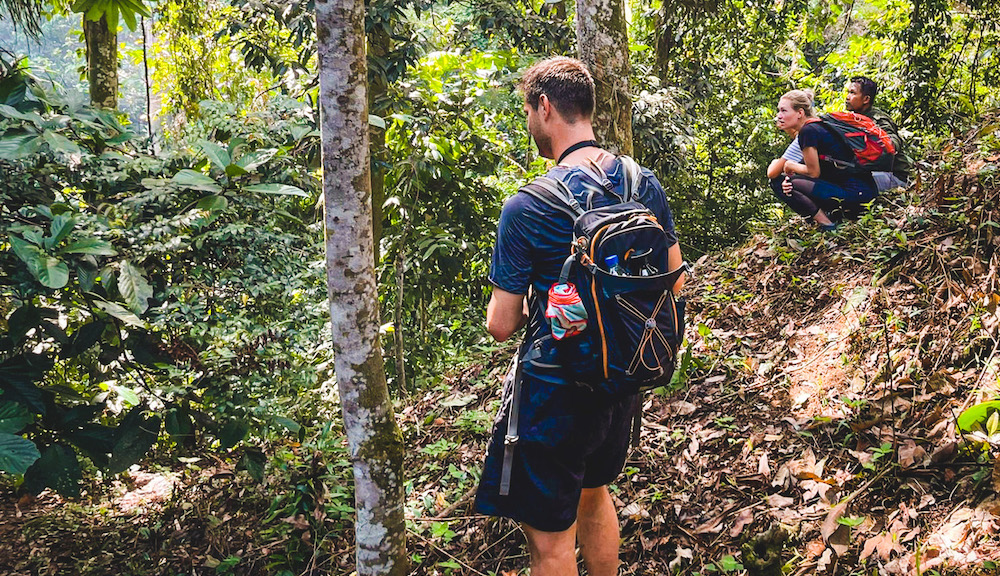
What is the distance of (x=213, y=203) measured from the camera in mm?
2840

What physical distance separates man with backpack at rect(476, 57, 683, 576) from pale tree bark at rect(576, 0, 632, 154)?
1.65m

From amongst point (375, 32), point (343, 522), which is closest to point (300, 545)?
point (343, 522)

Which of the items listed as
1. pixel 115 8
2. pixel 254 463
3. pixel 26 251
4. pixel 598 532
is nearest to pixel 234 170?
pixel 26 251

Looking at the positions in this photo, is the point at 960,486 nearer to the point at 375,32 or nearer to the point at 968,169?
the point at 968,169

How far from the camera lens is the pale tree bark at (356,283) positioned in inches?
101

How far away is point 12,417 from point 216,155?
1.23 meters

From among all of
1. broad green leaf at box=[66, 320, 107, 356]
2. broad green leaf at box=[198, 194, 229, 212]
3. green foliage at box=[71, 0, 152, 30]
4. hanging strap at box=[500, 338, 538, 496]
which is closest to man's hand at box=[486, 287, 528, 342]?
hanging strap at box=[500, 338, 538, 496]

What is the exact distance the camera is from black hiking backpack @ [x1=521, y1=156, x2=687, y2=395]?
2.21m

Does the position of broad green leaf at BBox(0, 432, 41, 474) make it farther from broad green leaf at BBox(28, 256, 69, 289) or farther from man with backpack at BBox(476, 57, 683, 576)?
man with backpack at BBox(476, 57, 683, 576)

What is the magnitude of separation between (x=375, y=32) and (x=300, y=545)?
11.6ft

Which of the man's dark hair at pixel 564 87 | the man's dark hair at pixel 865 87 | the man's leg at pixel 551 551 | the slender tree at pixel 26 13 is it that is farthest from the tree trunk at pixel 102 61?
the man's dark hair at pixel 865 87

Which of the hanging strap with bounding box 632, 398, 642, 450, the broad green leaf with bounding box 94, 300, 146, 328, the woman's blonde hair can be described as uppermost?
the woman's blonde hair

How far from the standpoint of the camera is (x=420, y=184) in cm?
519

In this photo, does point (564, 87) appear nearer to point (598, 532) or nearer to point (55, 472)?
point (598, 532)
